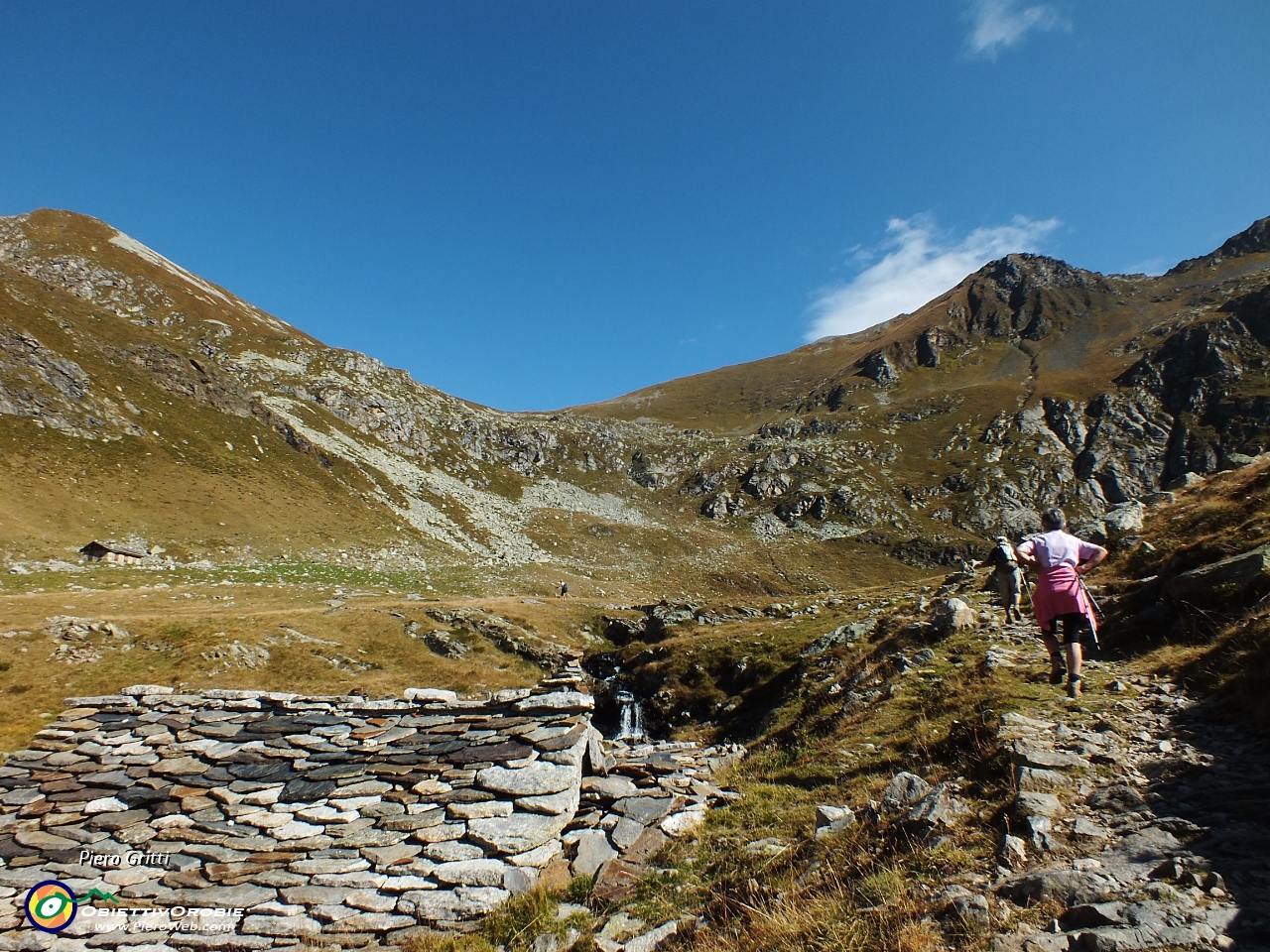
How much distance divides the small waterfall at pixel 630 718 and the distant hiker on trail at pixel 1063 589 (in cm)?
2108

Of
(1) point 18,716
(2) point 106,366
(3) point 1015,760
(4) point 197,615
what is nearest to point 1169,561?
(3) point 1015,760

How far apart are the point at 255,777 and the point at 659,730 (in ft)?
69.4

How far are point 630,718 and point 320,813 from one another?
22954 mm

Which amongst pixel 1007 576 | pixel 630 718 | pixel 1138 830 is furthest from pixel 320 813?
pixel 630 718

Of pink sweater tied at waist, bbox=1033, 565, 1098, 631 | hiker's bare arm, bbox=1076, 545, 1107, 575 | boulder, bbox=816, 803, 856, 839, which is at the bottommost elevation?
boulder, bbox=816, 803, 856, 839

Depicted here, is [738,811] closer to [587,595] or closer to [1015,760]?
[1015,760]

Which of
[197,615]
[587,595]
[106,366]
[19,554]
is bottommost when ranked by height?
[587,595]

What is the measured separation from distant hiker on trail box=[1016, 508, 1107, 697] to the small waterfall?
21.1m

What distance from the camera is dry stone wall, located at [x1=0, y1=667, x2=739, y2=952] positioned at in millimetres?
7590

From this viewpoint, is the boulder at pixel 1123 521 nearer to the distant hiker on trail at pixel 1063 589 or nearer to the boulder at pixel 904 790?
the distant hiker on trail at pixel 1063 589

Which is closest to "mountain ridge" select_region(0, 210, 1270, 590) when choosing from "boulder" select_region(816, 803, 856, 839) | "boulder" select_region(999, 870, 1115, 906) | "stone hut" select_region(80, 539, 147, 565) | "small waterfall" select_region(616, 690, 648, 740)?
"stone hut" select_region(80, 539, 147, 565)

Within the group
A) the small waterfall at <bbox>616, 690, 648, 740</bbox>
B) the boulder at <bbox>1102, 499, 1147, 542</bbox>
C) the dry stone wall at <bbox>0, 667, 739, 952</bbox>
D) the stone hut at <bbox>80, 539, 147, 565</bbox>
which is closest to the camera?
the dry stone wall at <bbox>0, 667, 739, 952</bbox>

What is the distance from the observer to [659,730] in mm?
27984

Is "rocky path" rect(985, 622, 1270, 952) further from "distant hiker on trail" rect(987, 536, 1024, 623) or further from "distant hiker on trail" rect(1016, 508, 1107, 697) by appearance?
"distant hiker on trail" rect(987, 536, 1024, 623)
